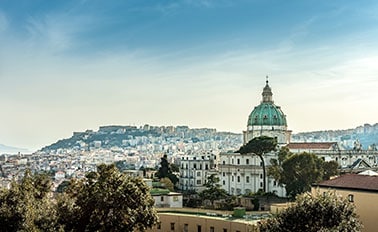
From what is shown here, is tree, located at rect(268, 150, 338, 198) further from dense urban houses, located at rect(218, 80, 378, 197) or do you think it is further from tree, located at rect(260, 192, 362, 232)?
tree, located at rect(260, 192, 362, 232)

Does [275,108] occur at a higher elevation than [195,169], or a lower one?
higher

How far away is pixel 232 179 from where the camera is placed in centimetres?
7912

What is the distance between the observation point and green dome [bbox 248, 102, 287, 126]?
8744 cm

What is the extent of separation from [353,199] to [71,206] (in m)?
12.2

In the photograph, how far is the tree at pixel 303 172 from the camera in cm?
5416

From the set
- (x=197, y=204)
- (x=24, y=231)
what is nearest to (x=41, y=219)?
(x=24, y=231)

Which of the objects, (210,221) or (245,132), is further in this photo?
(245,132)

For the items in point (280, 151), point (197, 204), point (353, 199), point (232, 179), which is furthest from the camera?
point (232, 179)

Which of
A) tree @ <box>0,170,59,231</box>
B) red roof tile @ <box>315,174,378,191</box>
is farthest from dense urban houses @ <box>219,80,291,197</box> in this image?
tree @ <box>0,170,59,231</box>

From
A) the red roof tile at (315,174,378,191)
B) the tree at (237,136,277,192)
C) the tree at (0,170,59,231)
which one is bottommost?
the tree at (0,170,59,231)

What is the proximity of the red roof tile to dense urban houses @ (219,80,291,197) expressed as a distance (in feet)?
136

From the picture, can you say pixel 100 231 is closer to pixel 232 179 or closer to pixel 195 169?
pixel 232 179

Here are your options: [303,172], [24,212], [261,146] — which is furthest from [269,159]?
[24,212]

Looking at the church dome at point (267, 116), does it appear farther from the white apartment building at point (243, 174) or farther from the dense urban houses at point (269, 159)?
the white apartment building at point (243, 174)
